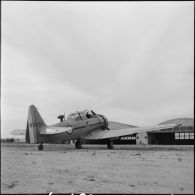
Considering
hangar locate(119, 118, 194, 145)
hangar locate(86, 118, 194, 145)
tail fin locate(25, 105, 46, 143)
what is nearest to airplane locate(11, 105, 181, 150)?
tail fin locate(25, 105, 46, 143)

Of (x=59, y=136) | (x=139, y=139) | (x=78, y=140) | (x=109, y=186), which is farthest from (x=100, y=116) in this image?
(x=109, y=186)

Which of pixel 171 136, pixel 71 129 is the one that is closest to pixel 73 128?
pixel 71 129

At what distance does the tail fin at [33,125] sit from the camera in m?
18.3

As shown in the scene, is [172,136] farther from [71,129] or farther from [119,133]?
[71,129]

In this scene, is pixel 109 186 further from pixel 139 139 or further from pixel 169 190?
pixel 139 139

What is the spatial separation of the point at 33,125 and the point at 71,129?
8.33 ft

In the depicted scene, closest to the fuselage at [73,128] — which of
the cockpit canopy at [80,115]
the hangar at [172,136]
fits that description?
the cockpit canopy at [80,115]

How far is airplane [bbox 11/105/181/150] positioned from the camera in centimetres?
1836

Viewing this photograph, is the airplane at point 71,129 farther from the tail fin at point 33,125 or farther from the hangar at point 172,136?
the hangar at point 172,136

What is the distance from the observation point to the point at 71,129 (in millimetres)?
19062

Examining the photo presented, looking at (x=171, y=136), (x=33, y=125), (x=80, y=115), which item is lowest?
(x=171, y=136)

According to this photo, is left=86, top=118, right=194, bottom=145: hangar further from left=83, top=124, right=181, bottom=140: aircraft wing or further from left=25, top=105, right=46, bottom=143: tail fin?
left=25, top=105, right=46, bottom=143: tail fin

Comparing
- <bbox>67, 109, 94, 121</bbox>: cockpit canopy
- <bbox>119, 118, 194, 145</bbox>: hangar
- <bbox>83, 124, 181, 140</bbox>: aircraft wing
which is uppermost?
<bbox>67, 109, 94, 121</bbox>: cockpit canopy

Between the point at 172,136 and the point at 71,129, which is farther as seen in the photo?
the point at 172,136
